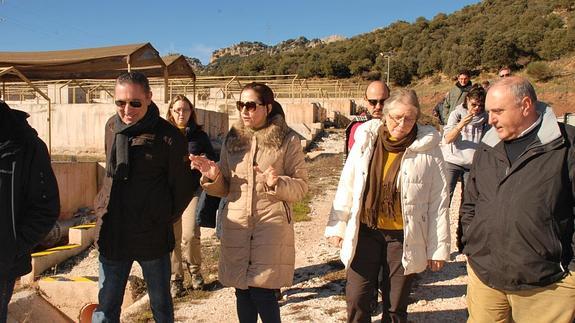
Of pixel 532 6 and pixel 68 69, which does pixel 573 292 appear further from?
pixel 532 6

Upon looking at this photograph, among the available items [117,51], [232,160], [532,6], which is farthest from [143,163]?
[532,6]

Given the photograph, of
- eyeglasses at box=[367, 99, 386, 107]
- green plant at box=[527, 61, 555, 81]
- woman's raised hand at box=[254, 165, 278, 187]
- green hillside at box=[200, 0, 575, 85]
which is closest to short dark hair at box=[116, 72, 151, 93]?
woman's raised hand at box=[254, 165, 278, 187]

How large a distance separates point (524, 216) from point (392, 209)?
33.4 inches

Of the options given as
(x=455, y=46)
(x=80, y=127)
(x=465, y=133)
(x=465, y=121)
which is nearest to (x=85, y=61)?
(x=80, y=127)

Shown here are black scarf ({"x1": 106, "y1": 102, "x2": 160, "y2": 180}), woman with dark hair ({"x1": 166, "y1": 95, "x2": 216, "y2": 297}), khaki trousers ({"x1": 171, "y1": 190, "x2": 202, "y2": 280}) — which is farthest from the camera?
khaki trousers ({"x1": 171, "y1": 190, "x2": 202, "y2": 280})

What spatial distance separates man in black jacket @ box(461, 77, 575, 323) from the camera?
2.21 m

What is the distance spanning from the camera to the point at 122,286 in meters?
2.86

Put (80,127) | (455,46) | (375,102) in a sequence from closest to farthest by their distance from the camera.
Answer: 1. (375,102)
2. (80,127)
3. (455,46)

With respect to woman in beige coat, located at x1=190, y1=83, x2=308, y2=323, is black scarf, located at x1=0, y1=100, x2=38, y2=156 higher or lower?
higher

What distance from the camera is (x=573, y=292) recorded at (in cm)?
224

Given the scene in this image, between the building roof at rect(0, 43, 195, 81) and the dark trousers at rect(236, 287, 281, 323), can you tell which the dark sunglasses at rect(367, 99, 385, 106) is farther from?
the building roof at rect(0, 43, 195, 81)

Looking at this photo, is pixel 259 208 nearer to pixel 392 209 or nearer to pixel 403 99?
pixel 392 209

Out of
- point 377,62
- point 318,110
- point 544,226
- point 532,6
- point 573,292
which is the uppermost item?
point 532,6

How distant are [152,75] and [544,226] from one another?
13.4 metres
